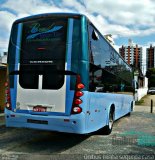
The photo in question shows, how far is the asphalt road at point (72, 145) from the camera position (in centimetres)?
734

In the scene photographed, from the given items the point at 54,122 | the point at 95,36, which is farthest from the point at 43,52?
the point at 54,122

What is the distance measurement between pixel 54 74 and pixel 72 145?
7.18ft

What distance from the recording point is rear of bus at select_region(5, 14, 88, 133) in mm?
7699

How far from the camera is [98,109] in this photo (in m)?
8.98

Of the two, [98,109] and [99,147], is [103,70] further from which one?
[99,147]

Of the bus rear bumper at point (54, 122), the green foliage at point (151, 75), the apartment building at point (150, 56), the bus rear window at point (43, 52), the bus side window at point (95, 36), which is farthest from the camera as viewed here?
the green foliage at point (151, 75)

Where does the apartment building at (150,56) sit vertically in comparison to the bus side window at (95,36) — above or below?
above

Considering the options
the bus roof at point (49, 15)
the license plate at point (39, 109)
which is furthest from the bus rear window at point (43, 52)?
the license plate at point (39, 109)

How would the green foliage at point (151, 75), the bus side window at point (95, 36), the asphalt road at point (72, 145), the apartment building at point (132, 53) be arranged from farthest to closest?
the green foliage at point (151, 75), the apartment building at point (132, 53), the bus side window at point (95, 36), the asphalt road at point (72, 145)

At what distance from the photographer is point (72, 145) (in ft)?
28.0

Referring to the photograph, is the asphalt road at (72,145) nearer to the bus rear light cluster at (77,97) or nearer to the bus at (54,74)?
the bus at (54,74)

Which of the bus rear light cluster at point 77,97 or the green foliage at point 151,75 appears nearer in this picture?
the bus rear light cluster at point 77,97

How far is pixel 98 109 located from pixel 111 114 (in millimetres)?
2296

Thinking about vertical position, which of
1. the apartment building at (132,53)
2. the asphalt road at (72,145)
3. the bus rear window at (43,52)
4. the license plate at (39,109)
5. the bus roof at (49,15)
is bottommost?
the asphalt road at (72,145)
